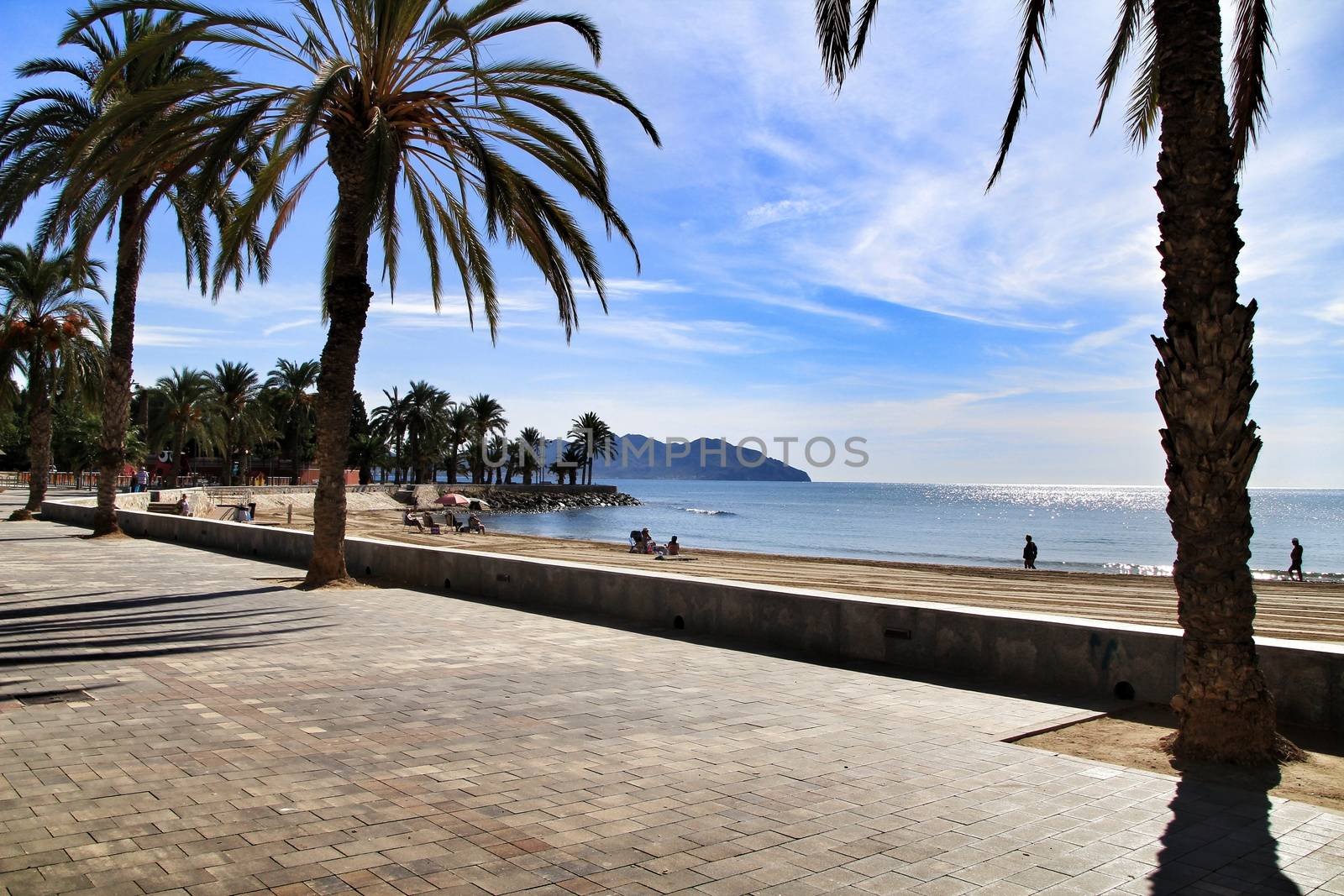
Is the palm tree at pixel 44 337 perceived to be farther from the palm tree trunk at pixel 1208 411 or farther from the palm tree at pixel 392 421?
the palm tree at pixel 392 421

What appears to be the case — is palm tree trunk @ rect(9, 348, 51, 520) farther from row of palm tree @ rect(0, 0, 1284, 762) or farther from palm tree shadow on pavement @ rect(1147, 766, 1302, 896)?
palm tree shadow on pavement @ rect(1147, 766, 1302, 896)

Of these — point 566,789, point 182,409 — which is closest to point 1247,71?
point 566,789

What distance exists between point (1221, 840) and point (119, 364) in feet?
73.8

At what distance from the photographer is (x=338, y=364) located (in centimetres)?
1288

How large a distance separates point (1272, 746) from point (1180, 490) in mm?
1454

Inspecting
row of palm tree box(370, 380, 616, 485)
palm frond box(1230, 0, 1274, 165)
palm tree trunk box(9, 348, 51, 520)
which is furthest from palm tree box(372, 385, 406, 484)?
palm frond box(1230, 0, 1274, 165)

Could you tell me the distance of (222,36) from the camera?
1199cm

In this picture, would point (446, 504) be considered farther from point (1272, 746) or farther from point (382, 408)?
point (1272, 746)

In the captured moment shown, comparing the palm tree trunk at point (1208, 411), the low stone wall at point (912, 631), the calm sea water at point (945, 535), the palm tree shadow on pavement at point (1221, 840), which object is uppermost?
the palm tree trunk at point (1208, 411)

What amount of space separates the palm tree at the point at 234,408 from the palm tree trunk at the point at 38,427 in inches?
1296

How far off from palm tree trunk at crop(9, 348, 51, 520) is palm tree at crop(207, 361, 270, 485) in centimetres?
3293

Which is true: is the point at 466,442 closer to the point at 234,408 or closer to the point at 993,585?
the point at 234,408

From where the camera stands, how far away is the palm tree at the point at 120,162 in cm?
1175

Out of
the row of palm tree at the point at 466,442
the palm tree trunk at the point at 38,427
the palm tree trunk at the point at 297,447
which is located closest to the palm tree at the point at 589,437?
the row of palm tree at the point at 466,442
